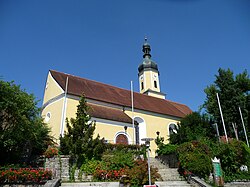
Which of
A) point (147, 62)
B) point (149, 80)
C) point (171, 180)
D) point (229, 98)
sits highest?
point (147, 62)

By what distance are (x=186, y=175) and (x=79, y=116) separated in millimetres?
8273

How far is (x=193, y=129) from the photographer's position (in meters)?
24.6

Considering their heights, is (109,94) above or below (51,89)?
above

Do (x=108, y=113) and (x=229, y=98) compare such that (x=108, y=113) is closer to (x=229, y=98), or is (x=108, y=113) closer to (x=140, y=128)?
(x=140, y=128)

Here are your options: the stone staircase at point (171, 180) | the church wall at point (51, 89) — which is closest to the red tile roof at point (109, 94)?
the church wall at point (51, 89)

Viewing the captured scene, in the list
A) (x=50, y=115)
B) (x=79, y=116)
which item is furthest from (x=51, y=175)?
Result: (x=50, y=115)

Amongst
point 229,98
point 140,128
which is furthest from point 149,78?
point 229,98

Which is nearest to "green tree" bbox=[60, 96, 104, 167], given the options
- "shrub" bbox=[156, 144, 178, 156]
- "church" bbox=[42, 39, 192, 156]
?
"shrub" bbox=[156, 144, 178, 156]

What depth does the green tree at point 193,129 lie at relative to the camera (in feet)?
74.2

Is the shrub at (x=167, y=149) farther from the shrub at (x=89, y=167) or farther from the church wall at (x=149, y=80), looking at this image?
the church wall at (x=149, y=80)

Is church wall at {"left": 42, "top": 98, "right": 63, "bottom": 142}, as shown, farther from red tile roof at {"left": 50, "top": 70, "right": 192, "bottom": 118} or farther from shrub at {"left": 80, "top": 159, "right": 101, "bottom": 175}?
shrub at {"left": 80, "top": 159, "right": 101, "bottom": 175}

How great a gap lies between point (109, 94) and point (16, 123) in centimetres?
1538

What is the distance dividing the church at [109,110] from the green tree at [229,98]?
564 centimetres

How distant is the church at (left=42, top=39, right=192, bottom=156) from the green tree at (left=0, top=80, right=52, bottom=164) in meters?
4.75
